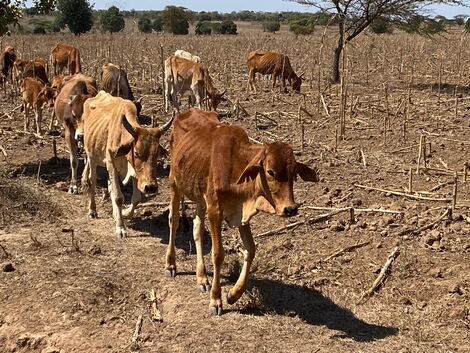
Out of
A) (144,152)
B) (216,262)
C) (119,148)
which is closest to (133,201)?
(119,148)

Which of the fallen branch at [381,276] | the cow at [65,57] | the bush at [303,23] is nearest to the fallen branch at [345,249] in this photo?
the fallen branch at [381,276]

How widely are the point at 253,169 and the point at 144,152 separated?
2.20 meters

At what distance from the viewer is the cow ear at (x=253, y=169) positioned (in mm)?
5043

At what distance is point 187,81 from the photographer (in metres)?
15.9

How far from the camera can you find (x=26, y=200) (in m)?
8.58

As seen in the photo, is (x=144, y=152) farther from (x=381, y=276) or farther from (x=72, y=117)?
(x=72, y=117)

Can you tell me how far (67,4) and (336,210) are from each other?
42112 mm

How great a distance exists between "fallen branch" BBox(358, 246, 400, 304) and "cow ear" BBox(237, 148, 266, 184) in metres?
1.69

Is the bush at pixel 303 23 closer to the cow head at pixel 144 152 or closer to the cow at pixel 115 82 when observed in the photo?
the cow at pixel 115 82

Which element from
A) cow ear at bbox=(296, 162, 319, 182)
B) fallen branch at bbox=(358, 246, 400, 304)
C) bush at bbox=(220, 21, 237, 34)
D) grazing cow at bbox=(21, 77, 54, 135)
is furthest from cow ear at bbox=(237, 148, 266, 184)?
bush at bbox=(220, 21, 237, 34)

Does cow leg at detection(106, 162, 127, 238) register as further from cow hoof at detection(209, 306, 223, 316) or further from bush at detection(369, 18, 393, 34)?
bush at detection(369, 18, 393, 34)

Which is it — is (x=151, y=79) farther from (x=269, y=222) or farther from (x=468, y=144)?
(x=269, y=222)

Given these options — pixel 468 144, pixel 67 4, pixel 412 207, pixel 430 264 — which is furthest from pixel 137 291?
pixel 67 4

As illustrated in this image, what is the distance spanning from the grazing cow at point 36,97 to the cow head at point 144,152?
5911mm
